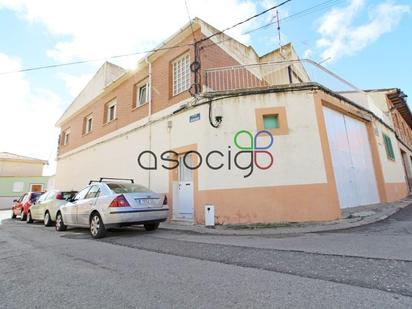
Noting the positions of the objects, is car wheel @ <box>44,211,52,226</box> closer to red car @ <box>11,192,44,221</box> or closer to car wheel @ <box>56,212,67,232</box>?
car wheel @ <box>56,212,67,232</box>

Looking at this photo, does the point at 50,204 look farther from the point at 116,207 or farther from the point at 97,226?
the point at 116,207

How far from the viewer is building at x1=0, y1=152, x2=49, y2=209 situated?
27.4 m

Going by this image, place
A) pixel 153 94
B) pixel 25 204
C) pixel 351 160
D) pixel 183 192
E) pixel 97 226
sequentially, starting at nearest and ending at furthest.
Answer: pixel 97 226, pixel 183 192, pixel 351 160, pixel 153 94, pixel 25 204

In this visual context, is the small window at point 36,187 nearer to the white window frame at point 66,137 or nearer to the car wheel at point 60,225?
the white window frame at point 66,137

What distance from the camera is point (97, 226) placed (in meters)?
6.50

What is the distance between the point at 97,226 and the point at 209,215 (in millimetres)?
3112

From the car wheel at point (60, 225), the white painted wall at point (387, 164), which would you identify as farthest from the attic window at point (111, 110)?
the white painted wall at point (387, 164)

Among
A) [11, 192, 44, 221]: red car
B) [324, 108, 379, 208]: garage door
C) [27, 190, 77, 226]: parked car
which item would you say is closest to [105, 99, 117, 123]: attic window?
[27, 190, 77, 226]: parked car

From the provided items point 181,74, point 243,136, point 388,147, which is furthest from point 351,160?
point 181,74

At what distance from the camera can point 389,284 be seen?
8.67 feet

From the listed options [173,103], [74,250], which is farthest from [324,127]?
[74,250]

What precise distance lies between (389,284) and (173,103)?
8634 millimetres

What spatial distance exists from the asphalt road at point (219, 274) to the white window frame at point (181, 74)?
6736mm

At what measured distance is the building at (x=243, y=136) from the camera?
7.38 metres
